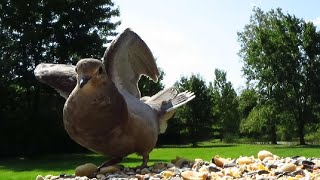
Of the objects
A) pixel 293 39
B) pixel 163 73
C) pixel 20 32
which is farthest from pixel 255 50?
pixel 20 32

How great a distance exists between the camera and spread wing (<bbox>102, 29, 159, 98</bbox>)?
562 cm

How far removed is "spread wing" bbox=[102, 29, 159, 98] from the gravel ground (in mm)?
1164

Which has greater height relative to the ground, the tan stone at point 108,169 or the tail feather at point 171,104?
the tail feather at point 171,104

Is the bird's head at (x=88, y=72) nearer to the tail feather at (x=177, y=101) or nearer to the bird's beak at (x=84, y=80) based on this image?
the bird's beak at (x=84, y=80)

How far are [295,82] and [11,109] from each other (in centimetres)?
2037

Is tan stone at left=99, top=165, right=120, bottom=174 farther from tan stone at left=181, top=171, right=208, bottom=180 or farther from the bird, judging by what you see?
tan stone at left=181, top=171, right=208, bottom=180

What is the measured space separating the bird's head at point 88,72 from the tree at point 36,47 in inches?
755

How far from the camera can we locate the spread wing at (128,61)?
562 centimetres

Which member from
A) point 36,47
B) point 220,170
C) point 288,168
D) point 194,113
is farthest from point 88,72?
point 194,113

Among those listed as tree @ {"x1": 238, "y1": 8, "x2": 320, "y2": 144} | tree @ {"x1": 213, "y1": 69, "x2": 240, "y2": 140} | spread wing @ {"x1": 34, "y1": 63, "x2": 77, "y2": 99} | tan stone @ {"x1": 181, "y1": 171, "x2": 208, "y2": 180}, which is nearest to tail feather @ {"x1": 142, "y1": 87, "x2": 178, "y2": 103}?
spread wing @ {"x1": 34, "y1": 63, "x2": 77, "y2": 99}

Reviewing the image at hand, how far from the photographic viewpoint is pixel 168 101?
6.25 m

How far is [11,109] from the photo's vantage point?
25766mm

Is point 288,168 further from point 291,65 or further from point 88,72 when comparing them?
point 291,65

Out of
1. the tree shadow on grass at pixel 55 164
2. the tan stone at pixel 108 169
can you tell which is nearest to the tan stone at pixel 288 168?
the tan stone at pixel 108 169
